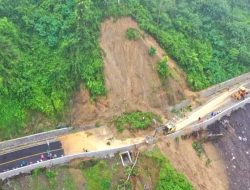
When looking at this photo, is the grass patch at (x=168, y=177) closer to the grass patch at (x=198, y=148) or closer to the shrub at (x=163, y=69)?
the grass patch at (x=198, y=148)

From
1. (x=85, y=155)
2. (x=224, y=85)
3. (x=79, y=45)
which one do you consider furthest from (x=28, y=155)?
(x=224, y=85)

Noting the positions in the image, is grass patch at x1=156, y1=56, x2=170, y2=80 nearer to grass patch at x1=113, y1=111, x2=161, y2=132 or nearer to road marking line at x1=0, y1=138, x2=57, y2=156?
grass patch at x1=113, y1=111, x2=161, y2=132

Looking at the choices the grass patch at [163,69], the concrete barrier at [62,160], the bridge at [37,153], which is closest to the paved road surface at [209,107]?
the bridge at [37,153]

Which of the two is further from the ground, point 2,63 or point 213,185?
point 2,63

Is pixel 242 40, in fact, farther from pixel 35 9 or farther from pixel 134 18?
pixel 35 9

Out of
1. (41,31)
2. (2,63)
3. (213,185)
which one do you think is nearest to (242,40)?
(213,185)

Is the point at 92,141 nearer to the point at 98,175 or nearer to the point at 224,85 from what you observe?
the point at 98,175
